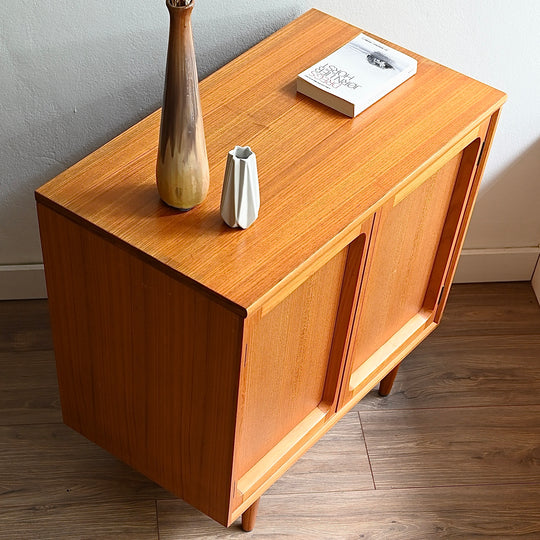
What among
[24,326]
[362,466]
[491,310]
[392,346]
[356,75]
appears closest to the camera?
[356,75]

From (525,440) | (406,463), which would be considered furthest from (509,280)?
(406,463)

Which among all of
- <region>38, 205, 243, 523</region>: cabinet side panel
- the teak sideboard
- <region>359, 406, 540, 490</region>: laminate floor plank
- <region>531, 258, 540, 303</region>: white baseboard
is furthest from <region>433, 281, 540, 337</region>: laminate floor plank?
<region>38, 205, 243, 523</region>: cabinet side panel

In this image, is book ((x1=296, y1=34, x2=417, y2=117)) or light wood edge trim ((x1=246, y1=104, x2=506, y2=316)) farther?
book ((x1=296, y1=34, x2=417, y2=117))

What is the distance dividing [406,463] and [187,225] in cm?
83

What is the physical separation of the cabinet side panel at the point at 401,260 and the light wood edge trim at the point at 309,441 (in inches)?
1.8

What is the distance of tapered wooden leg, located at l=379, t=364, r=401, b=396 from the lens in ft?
6.15

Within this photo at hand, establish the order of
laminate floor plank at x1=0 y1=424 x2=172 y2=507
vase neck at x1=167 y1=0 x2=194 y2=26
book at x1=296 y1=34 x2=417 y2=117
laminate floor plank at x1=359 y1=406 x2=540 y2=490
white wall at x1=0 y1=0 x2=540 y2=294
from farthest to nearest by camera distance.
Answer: laminate floor plank at x1=359 y1=406 x2=540 y2=490 < laminate floor plank at x1=0 y1=424 x2=172 y2=507 < white wall at x1=0 y1=0 x2=540 y2=294 < book at x1=296 y1=34 x2=417 y2=117 < vase neck at x1=167 y1=0 x2=194 y2=26

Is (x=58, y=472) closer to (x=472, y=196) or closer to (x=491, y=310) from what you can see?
(x=472, y=196)

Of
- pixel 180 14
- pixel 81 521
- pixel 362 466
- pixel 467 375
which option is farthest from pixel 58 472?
pixel 180 14

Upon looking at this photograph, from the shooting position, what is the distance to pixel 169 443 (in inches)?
56.6

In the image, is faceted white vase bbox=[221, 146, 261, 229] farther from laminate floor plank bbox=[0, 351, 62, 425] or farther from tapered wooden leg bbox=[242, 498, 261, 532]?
laminate floor plank bbox=[0, 351, 62, 425]

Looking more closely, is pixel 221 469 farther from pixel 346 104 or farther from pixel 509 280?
pixel 509 280

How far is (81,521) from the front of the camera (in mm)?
1667

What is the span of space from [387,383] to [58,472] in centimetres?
68
